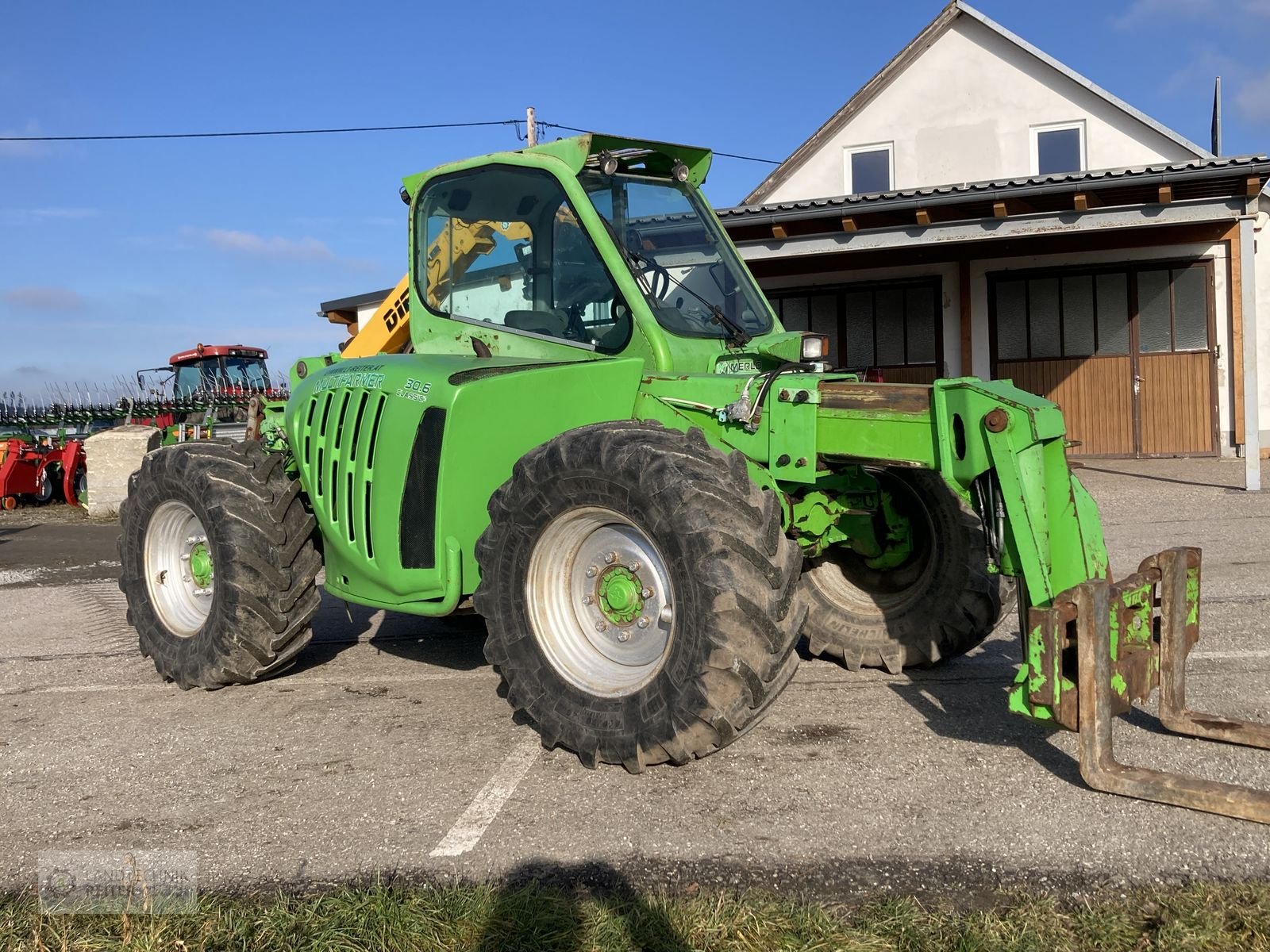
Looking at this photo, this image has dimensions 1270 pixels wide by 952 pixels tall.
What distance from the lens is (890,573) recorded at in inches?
224

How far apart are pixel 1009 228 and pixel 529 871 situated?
11873 mm

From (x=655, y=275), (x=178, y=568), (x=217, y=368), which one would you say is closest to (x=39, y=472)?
(x=217, y=368)

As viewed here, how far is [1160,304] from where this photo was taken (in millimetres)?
17344

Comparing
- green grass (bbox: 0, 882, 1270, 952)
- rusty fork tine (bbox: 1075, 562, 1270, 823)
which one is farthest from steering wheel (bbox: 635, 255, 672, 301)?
green grass (bbox: 0, 882, 1270, 952)

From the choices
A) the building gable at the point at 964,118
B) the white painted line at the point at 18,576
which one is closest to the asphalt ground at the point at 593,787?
the white painted line at the point at 18,576

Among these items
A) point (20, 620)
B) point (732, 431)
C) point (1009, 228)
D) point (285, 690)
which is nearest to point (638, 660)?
point (732, 431)

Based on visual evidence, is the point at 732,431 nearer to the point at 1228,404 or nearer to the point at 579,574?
the point at 579,574

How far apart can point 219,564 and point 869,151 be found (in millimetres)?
17447

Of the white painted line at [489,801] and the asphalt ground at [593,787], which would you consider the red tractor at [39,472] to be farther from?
the white painted line at [489,801]

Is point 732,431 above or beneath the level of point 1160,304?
beneath

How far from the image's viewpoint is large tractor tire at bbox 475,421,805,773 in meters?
3.91

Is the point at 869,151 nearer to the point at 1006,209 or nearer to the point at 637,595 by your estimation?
the point at 1006,209

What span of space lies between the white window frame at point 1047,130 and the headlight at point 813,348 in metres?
16.4

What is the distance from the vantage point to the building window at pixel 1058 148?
19594 mm
